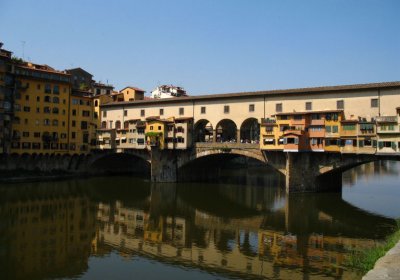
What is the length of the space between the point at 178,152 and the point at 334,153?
23.0 m

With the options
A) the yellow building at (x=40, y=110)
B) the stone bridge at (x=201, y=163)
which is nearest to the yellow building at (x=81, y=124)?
the yellow building at (x=40, y=110)

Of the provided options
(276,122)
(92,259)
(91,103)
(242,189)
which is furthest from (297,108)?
(91,103)

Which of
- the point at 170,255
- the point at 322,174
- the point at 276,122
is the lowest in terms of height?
the point at 170,255

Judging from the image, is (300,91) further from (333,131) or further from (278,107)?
(333,131)

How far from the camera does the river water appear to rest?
66.3 ft

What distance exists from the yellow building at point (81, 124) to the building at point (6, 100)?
34.1 feet

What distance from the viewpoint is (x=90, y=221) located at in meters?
32.0

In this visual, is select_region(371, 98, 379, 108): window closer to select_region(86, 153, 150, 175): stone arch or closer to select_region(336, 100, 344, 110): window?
select_region(336, 100, 344, 110): window

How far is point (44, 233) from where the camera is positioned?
90.2 feet

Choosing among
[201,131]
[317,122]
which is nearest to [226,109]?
[201,131]

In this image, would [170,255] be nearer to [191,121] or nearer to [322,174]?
[322,174]

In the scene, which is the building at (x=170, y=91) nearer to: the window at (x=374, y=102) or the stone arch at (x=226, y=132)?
the stone arch at (x=226, y=132)

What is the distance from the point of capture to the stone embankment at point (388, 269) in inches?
521

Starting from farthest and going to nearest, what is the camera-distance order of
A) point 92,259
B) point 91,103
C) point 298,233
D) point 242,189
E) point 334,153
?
point 91,103 → point 242,189 → point 334,153 → point 298,233 → point 92,259
